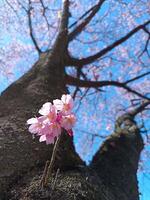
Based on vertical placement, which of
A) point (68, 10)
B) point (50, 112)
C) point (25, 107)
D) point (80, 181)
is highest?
point (68, 10)

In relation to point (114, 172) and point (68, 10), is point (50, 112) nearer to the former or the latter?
point (114, 172)

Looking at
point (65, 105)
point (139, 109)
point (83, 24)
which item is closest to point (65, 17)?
point (83, 24)

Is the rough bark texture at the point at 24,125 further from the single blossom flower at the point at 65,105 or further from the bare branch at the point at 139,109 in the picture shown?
the bare branch at the point at 139,109

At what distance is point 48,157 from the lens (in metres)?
3.36

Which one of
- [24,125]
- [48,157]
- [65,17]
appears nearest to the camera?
[48,157]

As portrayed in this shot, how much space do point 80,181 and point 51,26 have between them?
28.2 ft

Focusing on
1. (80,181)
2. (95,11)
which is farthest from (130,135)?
(95,11)


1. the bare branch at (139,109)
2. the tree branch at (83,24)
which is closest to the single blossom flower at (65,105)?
the tree branch at (83,24)

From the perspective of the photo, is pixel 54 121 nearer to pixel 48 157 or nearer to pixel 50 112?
pixel 50 112

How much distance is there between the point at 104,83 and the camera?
24.2 ft

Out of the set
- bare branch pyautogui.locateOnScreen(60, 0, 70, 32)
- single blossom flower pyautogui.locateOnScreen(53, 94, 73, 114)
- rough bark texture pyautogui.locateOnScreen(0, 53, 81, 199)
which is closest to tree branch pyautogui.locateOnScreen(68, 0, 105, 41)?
bare branch pyautogui.locateOnScreen(60, 0, 70, 32)

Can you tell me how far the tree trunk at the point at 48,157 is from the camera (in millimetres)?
2709

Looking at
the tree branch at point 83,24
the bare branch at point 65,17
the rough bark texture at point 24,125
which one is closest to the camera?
the rough bark texture at point 24,125

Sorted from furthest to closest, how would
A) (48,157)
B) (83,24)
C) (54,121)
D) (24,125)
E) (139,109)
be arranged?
(139,109)
(83,24)
(24,125)
(48,157)
(54,121)
